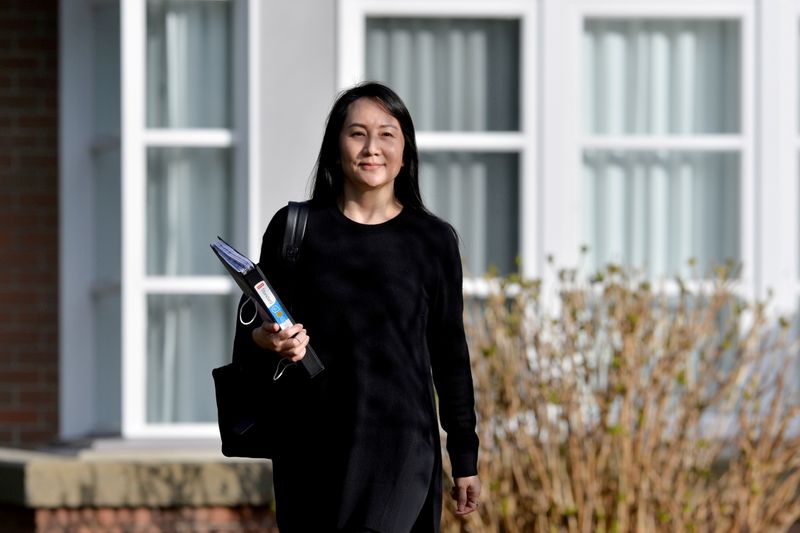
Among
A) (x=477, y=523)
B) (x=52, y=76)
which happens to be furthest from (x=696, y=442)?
(x=52, y=76)

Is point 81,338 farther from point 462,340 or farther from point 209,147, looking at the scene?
point 462,340

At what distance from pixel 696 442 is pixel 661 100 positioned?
1839mm

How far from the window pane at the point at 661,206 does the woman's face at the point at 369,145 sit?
10.6 feet

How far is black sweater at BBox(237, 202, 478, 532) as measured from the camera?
3.44 meters

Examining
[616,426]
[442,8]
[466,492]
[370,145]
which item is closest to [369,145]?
[370,145]

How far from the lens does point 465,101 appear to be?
21.8 feet

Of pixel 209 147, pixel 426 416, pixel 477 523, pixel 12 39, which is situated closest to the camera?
pixel 426 416

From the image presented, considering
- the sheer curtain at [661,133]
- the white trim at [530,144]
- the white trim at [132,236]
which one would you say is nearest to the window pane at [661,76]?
the sheer curtain at [661,133]

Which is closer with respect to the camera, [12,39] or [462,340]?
[462,340]

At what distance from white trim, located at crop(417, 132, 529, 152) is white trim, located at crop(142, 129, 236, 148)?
82 centimetres

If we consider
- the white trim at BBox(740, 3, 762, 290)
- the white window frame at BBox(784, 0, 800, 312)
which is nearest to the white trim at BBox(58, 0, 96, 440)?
the white trim at BBox(740, 3, 762, 290)

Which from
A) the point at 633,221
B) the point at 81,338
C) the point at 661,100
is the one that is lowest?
the point at 81,338

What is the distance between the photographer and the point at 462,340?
362cm

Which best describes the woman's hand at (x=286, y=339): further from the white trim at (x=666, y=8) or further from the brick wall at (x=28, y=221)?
the brick wall at (x=28, y=221)
